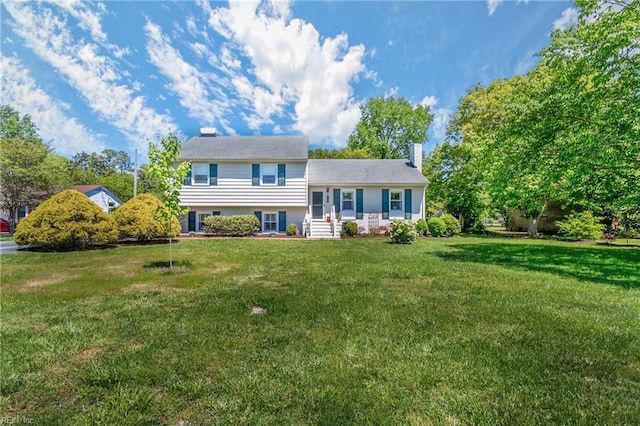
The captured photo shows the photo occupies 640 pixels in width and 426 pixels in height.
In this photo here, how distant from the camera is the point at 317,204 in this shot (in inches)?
758

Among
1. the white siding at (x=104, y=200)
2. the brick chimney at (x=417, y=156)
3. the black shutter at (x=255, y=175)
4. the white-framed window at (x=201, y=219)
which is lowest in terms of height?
the white-framed window at (x=201, y=219)

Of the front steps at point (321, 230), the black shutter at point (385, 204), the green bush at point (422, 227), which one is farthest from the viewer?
the black shutter at point (385, 204)

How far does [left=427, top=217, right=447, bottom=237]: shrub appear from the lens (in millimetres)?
17594

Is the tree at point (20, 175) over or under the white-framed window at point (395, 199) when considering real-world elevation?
over

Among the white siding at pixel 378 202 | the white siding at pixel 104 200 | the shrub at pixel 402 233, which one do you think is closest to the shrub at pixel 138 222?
the white siding at pixel 378 202

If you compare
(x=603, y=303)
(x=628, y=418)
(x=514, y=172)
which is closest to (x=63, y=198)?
(x=628, y=418)

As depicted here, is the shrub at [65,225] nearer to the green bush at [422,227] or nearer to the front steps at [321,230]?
the front steps at [321,230]

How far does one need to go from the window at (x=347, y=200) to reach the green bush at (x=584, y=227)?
13443 mm

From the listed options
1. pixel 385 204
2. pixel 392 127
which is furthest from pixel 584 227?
pixel 392 127

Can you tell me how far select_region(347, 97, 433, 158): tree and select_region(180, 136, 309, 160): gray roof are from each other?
58.5ft

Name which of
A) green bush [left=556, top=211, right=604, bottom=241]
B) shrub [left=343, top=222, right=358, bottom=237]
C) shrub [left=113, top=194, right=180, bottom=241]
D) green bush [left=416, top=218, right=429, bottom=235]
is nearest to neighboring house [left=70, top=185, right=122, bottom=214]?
shrub [left=113, top=194, right=180, bottom=241]

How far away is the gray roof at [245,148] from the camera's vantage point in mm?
17875

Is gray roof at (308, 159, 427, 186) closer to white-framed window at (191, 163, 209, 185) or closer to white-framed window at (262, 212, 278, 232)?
white-framed window at (262, 212, 278, 232)

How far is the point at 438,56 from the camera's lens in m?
15.9
